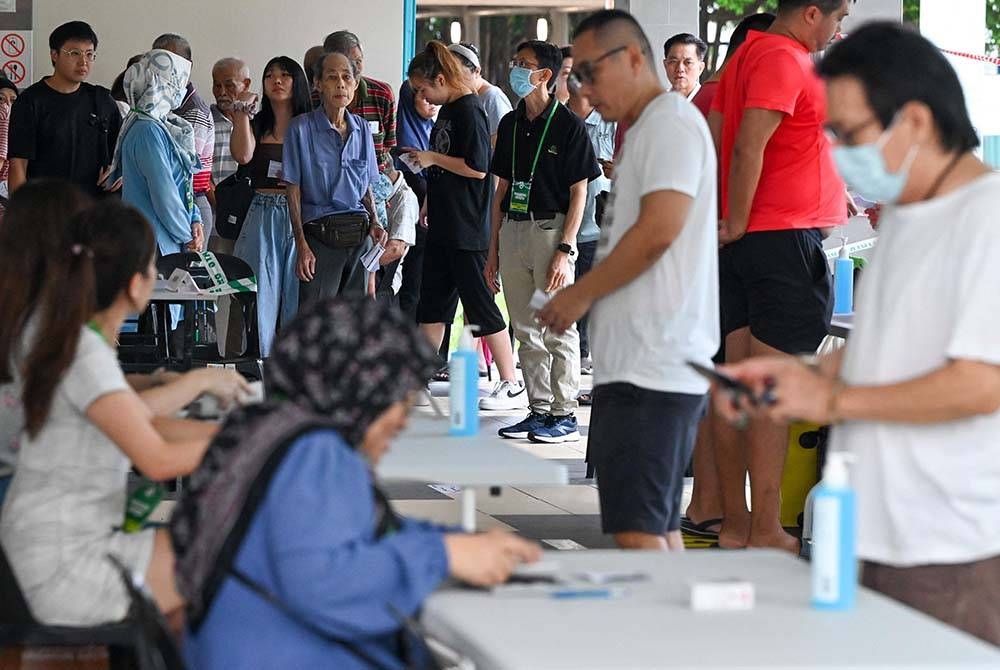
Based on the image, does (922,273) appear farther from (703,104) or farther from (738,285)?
(703,104)

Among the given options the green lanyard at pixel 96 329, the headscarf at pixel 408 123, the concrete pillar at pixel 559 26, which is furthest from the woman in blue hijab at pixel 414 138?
the green lanyard at pixel 96 329

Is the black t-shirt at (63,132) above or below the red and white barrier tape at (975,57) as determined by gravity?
below

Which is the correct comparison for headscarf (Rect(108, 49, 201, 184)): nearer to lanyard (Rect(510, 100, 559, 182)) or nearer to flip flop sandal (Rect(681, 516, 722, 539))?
lanyard (Rect(510, 100, 559, 182))

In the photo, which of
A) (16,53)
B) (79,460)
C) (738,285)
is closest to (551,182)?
(738,285)

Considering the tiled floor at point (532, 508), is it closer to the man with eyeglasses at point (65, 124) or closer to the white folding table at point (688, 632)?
the man with eyeglasses at point (65, 124)

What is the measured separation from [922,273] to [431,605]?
823mm

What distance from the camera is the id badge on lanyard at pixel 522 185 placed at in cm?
680

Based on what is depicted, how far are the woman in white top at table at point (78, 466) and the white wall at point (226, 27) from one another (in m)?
8.55

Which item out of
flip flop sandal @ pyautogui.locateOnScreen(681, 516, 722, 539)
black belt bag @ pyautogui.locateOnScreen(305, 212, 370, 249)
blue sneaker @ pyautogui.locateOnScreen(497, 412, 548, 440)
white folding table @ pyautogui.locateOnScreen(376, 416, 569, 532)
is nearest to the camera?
white folding table @ pyautogui.locateOnScreen(376, 416, 569, 532)

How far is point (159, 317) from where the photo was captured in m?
6.72

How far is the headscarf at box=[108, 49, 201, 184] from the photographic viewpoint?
7059 mm

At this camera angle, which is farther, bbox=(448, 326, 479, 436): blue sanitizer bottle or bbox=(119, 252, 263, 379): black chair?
bbox=(119, 252, 263, 379): black chair

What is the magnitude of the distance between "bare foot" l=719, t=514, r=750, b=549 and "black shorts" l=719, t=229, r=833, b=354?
1.93 feet

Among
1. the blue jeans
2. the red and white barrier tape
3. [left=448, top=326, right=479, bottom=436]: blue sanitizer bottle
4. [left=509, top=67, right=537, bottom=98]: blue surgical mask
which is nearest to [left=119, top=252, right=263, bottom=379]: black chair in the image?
the blue jeans
